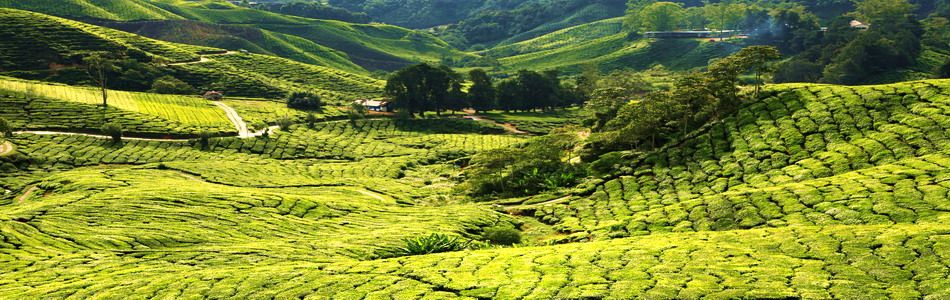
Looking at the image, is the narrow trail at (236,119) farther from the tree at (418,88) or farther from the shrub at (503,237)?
the shrub at (503,237)

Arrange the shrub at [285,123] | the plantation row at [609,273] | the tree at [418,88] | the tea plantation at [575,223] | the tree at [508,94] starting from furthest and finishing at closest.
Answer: the tree at [508,94] → the tree at [418,88] → the shrub at [285,123] → the tea plantation at [575,223] → the plantation row at [609,273]

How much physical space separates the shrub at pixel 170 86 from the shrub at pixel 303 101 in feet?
89.9

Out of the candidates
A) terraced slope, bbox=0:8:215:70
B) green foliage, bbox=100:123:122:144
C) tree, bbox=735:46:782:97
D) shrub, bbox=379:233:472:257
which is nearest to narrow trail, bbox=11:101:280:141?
green foliage, bbox=100:123:122:144

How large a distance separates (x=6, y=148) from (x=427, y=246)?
90.6 meters

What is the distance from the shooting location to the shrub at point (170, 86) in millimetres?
168688

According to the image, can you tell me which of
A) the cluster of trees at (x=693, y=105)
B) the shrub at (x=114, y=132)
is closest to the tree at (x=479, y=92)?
the shrub at (x=114, y=132)

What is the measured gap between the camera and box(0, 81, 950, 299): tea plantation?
37719 millimetres

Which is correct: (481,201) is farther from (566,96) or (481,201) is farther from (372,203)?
(566,96)

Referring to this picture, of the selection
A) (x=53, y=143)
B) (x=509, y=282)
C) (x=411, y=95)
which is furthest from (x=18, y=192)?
(x=411, y=95)

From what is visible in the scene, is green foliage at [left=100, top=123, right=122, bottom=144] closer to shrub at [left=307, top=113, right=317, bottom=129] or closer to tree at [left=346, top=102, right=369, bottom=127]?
shrub at [left=307, top=113, right=317, bottom=129]

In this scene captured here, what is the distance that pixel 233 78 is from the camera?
625 ft

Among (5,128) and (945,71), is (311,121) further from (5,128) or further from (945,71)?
(945,71)

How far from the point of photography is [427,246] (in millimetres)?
53875

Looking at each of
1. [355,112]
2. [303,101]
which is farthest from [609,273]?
[303,101]
